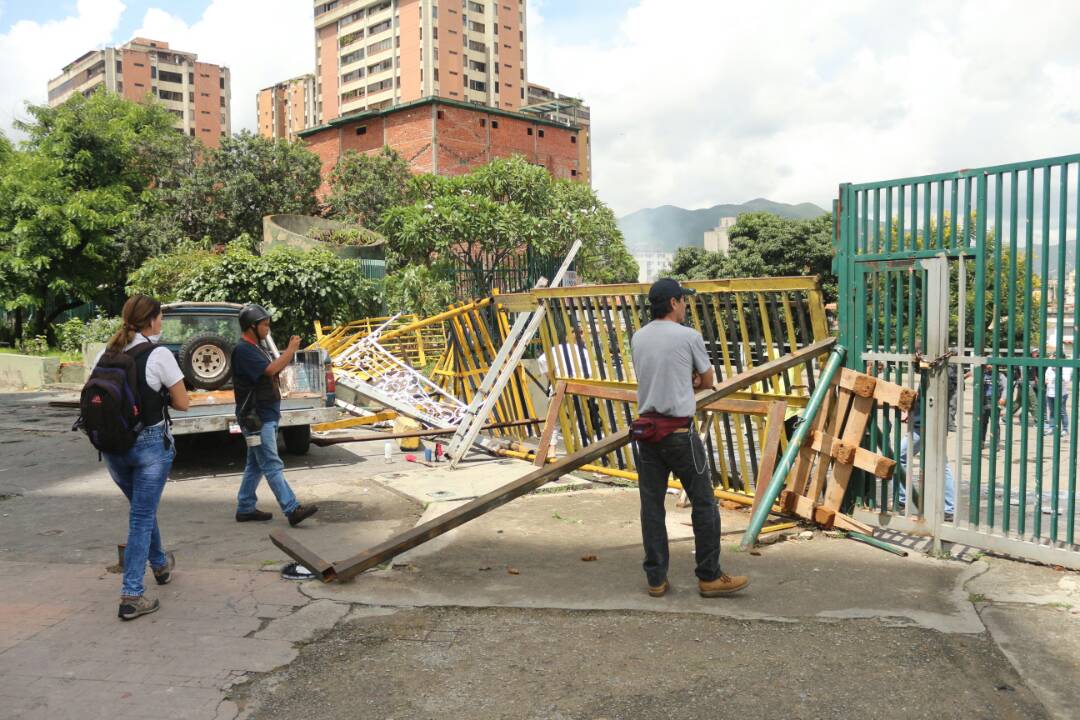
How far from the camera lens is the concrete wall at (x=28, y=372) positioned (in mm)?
21423

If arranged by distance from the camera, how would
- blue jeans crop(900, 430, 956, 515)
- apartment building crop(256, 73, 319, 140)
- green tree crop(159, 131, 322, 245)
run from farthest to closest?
apartment building crop(256, 73, 319, 140) → green tree crop(159, 131, 322, 245) → blue jeans crop(900, 430, 956, 515)

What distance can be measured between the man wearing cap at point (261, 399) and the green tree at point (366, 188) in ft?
96.3

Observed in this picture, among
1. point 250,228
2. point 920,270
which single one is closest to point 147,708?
point 920,270

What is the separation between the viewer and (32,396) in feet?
63.3

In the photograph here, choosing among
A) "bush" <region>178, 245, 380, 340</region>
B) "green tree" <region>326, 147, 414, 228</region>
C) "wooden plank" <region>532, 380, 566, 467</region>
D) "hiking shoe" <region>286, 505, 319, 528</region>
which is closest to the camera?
"hiking shoe" <region>286, 505, 319, 528</region>

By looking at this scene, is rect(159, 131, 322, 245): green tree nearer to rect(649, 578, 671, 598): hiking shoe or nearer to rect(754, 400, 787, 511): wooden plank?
rect(754, 400, 787, 511): wooden plank

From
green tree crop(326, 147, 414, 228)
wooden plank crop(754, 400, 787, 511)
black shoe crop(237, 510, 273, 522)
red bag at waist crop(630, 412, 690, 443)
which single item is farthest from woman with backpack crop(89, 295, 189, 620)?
green tree crop(326, 147, 414, 228)

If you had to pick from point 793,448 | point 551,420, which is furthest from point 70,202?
point 793,448

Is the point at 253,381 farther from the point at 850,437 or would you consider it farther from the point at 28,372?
the point at 28,372

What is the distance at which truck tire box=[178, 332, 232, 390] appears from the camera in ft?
31.7

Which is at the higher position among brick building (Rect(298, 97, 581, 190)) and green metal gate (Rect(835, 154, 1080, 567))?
brick building (Rect(298, 97, 581, 190))

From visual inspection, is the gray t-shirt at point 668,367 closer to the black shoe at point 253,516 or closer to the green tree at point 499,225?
the black shoe at point 253,516

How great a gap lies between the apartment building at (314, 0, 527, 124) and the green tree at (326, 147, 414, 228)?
52706 millimetres

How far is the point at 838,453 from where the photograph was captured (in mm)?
6289
